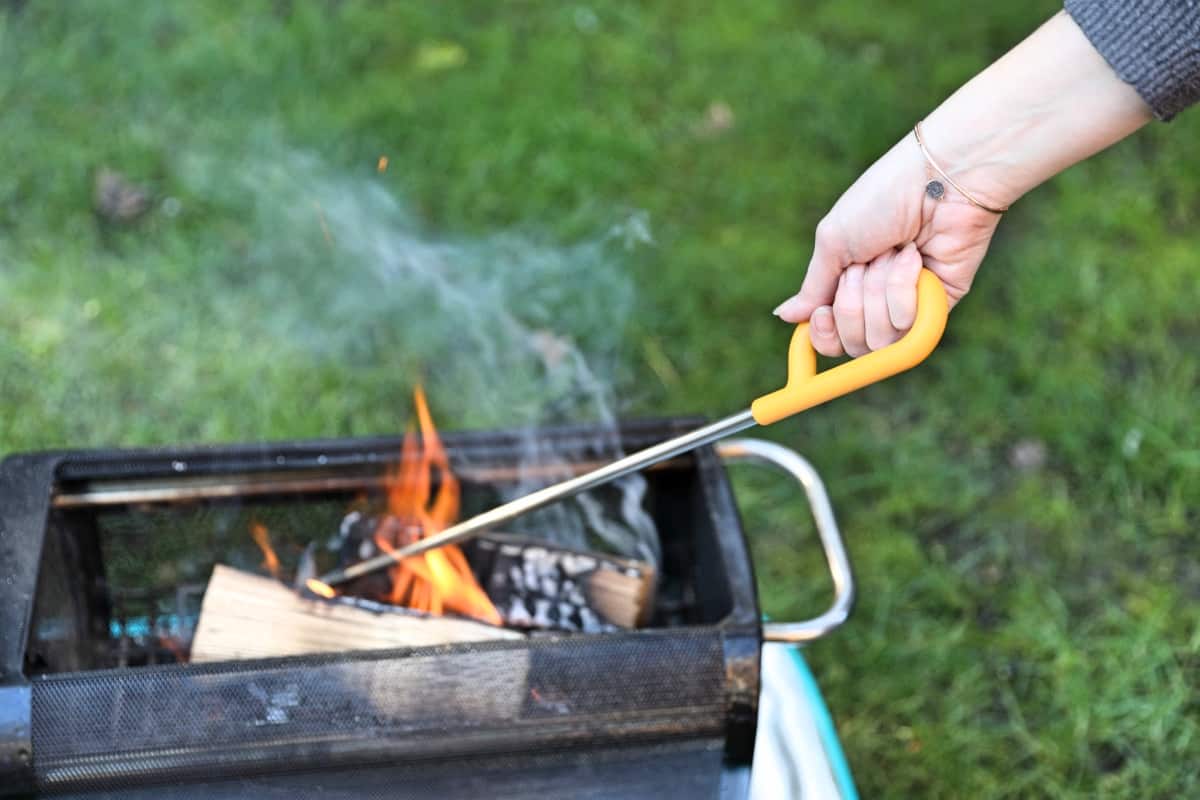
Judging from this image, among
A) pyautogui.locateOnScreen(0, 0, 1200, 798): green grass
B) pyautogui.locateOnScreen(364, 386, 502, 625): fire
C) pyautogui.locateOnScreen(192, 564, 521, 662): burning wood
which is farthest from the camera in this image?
pyautogui.locateOnScreen(0, 0, 1200, 798): green grass

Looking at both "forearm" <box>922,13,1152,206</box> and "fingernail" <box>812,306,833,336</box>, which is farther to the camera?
"fingernail" <box>812,306,833,336</box>

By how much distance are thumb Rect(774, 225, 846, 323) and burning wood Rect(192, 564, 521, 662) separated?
23.7 inches

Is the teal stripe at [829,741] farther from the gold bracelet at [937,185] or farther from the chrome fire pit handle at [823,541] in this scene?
the gold bracelet at [937,185]

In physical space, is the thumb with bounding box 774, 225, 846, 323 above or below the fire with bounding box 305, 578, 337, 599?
above

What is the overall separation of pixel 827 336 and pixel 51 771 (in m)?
1.08

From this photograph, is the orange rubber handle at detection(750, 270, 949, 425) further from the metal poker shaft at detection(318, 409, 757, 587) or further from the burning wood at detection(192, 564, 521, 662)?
the burning wood at detection(192, 564, 521, 662)

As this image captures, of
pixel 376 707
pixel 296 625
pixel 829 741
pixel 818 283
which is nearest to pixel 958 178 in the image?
pixel 818 283

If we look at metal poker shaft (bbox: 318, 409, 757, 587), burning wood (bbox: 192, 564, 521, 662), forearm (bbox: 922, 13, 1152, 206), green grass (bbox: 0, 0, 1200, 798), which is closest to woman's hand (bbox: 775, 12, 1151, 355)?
forearm (bbox: 922, 13, 1152, 206)

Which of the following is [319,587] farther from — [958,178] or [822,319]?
[958,178]

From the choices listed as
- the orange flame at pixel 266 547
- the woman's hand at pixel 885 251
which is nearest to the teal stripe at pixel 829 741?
the woman's hand at pixel 885 251

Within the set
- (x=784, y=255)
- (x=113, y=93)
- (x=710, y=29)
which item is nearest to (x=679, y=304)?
(x=784, y=255)

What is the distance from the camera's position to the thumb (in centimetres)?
137

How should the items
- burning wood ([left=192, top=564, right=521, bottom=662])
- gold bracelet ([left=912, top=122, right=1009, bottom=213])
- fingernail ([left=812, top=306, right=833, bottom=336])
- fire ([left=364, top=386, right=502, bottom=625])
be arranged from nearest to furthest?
gold bracelet ([left=912, top=122, right=1009, bottom=213]) < fingernail ([left=812, top=306, right=833, bottom=336]) < burning wood ([left=192, top=564, right=521, bottom=662]) < fire ([left=364, top=386, right=502, bottom=625])

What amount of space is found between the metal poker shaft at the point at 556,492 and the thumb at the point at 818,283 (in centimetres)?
16
